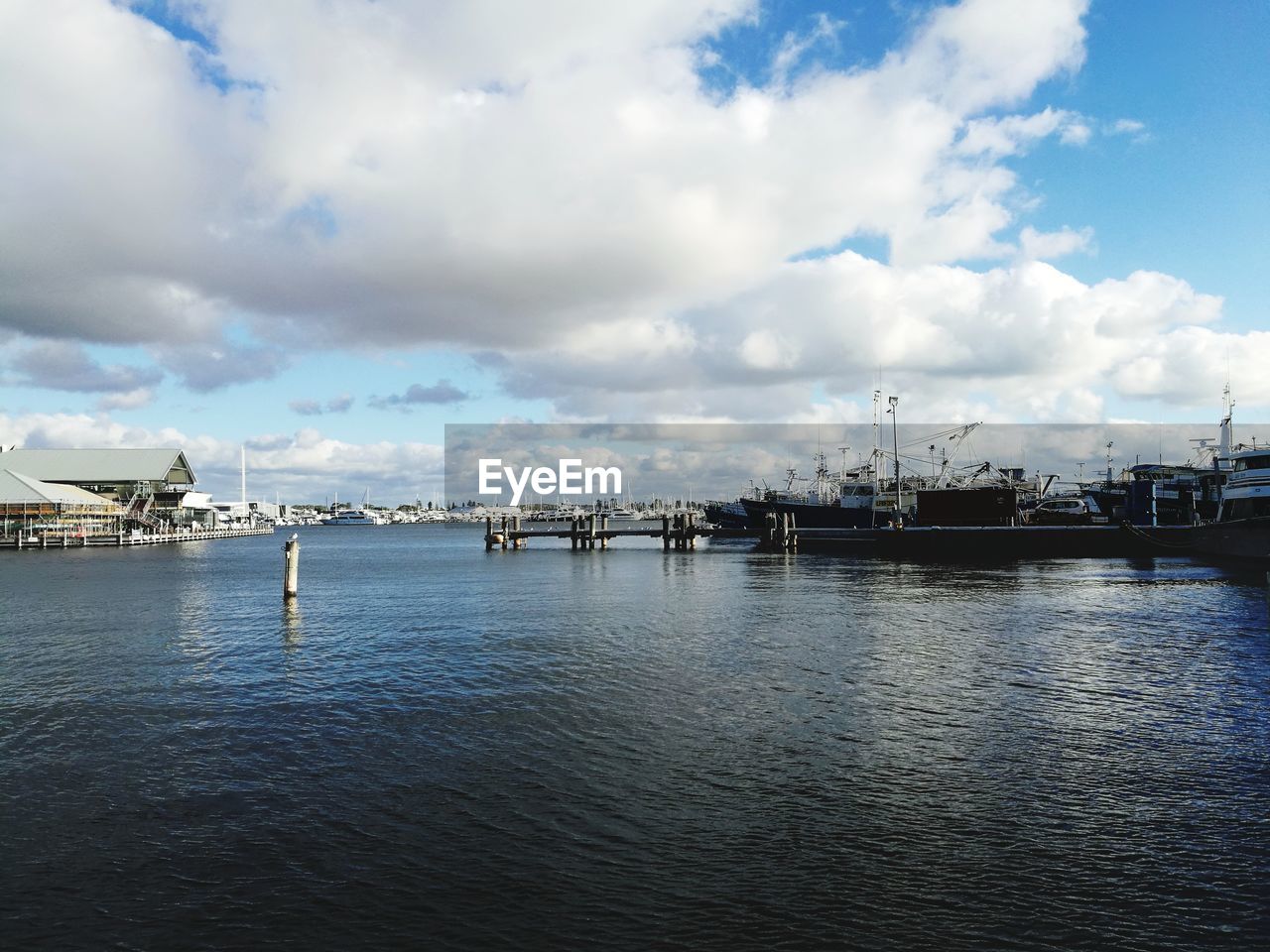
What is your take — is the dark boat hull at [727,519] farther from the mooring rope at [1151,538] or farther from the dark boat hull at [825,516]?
the mooring rope at [1151,538]

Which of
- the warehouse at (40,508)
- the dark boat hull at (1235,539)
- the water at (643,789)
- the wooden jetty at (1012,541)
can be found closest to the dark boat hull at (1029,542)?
the wooden jetty at (1012,541)

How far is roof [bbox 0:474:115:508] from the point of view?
132 metres

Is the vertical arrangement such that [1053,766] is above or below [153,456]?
below

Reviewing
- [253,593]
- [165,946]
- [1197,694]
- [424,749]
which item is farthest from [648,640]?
[253,593]

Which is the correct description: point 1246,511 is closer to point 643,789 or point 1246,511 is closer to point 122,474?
point 643,789

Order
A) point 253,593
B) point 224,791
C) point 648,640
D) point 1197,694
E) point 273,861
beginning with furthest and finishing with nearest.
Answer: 1. point 253,593
2. point 648,640
3. point 1197,694
4. point 224,791
5. point 273,861

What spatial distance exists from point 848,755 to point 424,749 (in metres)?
9.70

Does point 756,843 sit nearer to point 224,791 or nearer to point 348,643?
point 224,791

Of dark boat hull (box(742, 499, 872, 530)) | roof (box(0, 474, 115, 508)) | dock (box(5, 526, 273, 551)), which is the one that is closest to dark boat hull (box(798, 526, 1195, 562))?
dark boat hull (box(742, 499, 872, 530))

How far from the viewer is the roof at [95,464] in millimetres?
155000

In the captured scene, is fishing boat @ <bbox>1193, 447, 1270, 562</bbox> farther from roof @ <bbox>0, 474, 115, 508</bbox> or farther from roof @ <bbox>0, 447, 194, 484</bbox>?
roof @ <bbox>0, 447, 194, 484</bbox>

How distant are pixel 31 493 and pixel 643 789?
511 ft

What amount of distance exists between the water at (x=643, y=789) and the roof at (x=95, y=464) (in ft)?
463

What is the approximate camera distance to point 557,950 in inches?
400
